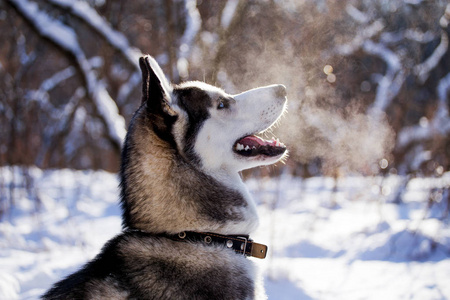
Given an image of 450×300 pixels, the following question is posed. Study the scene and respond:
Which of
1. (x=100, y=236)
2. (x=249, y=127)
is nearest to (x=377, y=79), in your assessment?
(x=100, y=236)

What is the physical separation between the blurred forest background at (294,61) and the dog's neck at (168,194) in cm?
256

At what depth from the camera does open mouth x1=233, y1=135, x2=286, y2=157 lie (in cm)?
239

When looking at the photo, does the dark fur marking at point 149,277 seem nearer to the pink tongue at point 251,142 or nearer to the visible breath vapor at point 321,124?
the pink tongue at point 251,142

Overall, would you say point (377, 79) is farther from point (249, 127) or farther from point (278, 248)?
point (249, 127)

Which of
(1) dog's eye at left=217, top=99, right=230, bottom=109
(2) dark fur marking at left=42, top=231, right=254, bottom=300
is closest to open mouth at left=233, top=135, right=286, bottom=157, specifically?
(1) dog's eye at left=217, top=99, right=230, bottom=109

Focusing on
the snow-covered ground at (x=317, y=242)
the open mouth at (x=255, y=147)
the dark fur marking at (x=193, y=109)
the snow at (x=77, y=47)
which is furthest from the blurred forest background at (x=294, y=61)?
the open mouth at (x=255, y=147)

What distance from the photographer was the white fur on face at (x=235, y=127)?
227cm

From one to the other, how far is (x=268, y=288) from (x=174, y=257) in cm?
238

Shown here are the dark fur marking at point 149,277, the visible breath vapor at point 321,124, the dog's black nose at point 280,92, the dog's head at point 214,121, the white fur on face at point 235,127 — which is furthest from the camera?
the visible breath vapor at point 321,124

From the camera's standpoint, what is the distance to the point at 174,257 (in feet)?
6.48

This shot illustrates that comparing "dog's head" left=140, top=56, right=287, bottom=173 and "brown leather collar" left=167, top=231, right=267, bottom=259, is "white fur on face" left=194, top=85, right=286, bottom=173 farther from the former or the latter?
"brown leather collar" left=167, top=231, right=267, bottom=259

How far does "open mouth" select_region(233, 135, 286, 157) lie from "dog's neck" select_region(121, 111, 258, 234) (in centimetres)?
29

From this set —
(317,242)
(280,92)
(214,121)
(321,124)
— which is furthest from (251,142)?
(321,124)

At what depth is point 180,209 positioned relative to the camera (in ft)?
6.77
